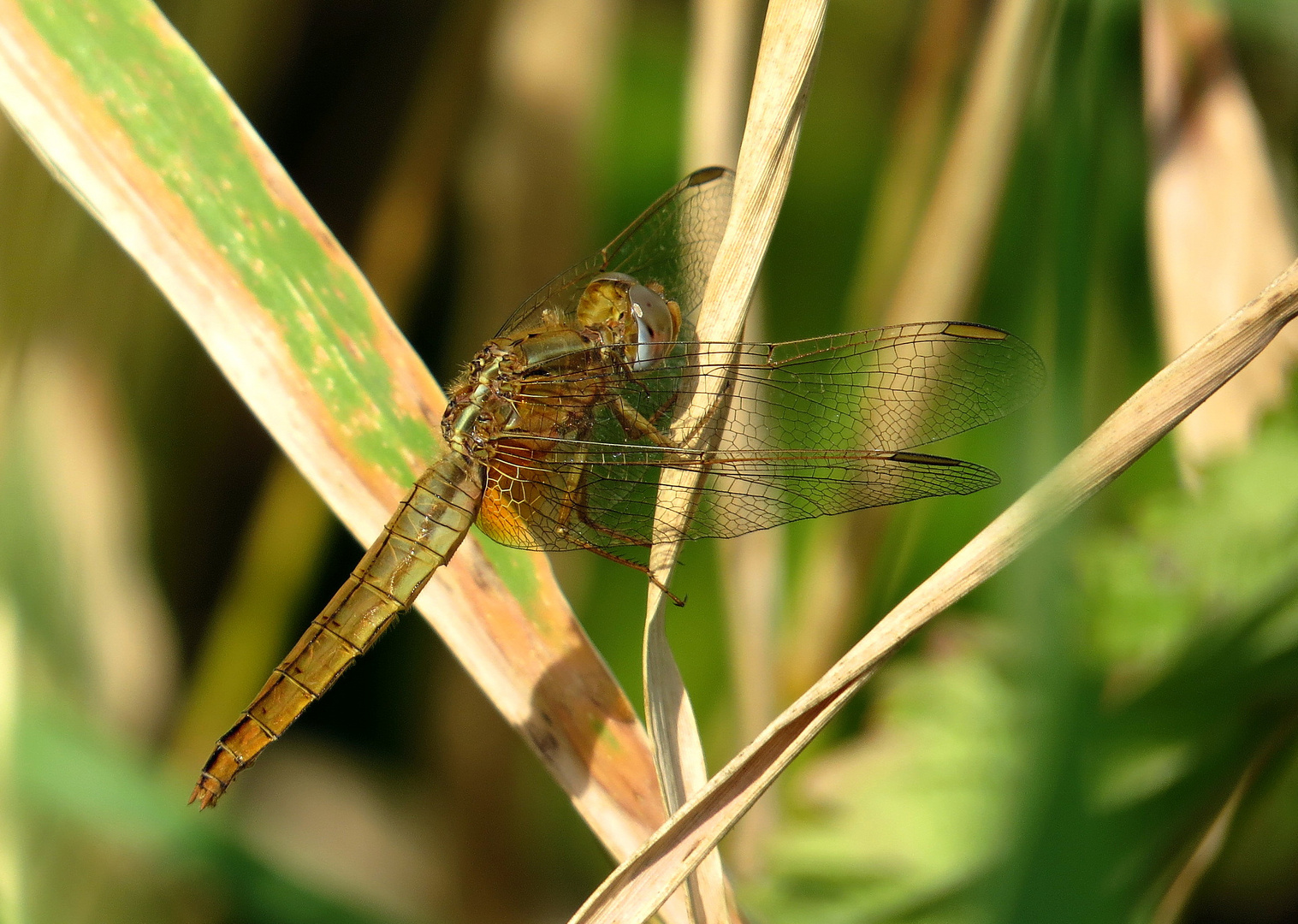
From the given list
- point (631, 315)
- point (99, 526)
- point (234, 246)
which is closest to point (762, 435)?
point (631, 315)

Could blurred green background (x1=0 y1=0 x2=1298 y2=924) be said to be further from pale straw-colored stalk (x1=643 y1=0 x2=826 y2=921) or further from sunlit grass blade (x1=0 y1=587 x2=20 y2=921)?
pale straw-colored stalk (x1=643 y1=0 x2=826 y2=921)

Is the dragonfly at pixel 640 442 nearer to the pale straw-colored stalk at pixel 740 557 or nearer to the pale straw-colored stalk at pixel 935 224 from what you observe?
the pale straw-colored stalk at pixel 740 557

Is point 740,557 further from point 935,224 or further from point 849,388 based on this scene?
point 935,224

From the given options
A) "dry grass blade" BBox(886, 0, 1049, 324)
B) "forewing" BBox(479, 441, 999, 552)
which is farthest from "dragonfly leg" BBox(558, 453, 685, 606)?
"dry grass blade" BBox(886, 0, 1049, 324)

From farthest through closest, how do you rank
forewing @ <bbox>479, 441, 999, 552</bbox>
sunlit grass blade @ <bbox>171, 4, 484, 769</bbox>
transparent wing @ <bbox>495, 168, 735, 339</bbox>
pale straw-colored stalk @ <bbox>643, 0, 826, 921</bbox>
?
sunlit grass blade @ <bbox>171, 4, 484, 769</bbox> → transparent wing @ <bbox>495, 168, 735, 339</bbox> → forewing @ <bbox>479, 441, 999, 552</bbox> → pale straw-colored stalk @ <bbox>643, 0, 826, 921</bbox>

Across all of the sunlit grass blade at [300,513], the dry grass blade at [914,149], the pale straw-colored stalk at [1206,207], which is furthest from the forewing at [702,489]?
the sunlit grass blade at [300,513]

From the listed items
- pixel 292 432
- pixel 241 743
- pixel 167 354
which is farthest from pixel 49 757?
pixel 167 354

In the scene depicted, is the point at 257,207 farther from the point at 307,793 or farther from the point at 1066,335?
the point at 307,793
